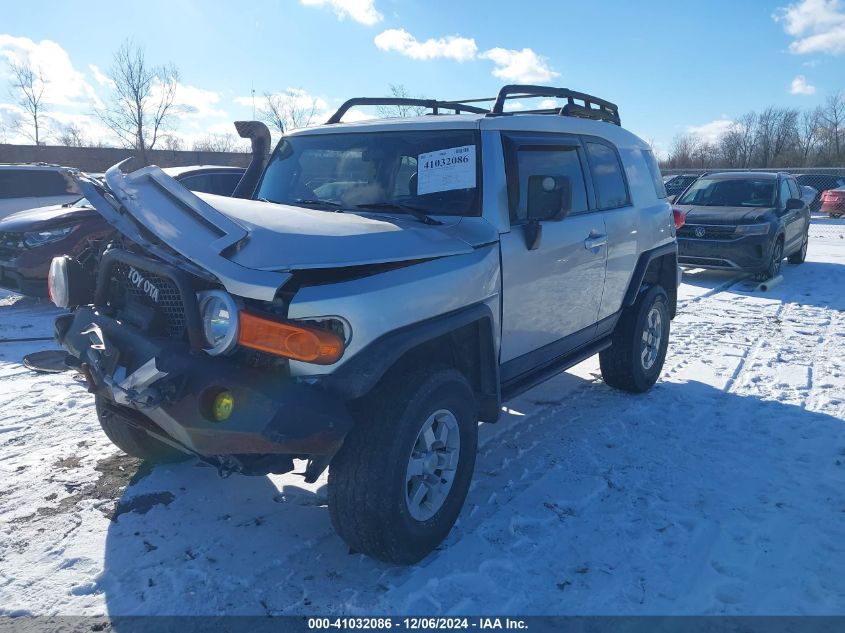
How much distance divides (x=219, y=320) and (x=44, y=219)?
6.82 metres

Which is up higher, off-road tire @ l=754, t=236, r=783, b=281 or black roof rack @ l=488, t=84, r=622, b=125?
black roof rack @ l=488, t=84, r=622, b=125

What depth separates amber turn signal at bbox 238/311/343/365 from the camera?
2.47 meters

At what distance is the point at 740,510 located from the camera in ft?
11.5

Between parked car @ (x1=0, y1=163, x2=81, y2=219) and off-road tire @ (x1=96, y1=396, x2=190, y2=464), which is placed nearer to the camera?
off-road tire @ (x1=96, y1=396, x2=190, y2=464)

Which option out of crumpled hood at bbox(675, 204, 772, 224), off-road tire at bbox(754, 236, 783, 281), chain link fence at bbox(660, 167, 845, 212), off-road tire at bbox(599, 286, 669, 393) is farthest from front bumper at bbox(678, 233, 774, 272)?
chain link fence at bbox(660, 167, 845, 212)

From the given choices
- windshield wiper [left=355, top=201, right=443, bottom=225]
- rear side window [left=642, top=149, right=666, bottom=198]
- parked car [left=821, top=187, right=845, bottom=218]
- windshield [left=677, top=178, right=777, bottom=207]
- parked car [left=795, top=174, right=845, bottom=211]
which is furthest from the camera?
parked car [left=795, top=174, right=845, bottom=211]

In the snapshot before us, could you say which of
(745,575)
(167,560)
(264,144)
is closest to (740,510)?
(745,575)

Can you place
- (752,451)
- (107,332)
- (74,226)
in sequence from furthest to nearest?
(74,226), (752,451), (107,332)

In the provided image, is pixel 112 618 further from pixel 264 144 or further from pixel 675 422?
pixel 675 422

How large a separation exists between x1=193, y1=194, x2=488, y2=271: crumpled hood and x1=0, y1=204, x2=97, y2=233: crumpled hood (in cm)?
587

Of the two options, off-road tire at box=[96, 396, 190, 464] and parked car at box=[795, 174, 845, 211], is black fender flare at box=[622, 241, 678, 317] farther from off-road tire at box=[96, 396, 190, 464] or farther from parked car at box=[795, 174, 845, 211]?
parked car at box=[795, 174, 845, 211]

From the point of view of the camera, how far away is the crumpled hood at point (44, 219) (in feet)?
25.9

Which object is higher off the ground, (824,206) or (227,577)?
(824,206)

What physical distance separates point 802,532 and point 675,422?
1.51 m
